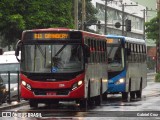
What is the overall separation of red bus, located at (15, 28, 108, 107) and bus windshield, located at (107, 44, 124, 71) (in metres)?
7.33

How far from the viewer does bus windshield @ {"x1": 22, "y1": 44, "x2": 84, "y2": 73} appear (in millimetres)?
24094

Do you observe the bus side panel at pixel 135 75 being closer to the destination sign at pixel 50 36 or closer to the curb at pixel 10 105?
the curb at pixel 10 105

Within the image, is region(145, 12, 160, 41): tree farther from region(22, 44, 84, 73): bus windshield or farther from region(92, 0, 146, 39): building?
region(22, 44, 84, 73): bus windshield

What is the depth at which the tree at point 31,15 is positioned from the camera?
155ft

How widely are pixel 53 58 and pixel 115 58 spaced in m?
8.36

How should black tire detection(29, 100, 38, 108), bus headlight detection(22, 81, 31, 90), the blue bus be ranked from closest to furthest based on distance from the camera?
bus headlight detection(22, 81, 31, 90) < black tire detection(29, 100, 38, 108) < the blue bus

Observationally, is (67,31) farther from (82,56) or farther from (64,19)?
(64,19)

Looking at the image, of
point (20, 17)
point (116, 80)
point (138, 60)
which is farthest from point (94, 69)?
point (20, 17)

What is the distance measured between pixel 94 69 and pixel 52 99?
9.97 ft

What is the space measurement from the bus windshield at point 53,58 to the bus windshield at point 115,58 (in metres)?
7.88

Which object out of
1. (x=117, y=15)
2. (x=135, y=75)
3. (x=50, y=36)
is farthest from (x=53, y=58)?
(x=117, y=15)

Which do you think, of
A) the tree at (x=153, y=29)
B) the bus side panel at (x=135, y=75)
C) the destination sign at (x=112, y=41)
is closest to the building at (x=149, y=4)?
the tree at (x=153, y=29)

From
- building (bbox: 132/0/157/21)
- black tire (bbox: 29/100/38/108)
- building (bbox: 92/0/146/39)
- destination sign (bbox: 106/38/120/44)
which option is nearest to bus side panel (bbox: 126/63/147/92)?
destination sign (bbox: 106/38/120/44)

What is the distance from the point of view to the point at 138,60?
35.7 m
